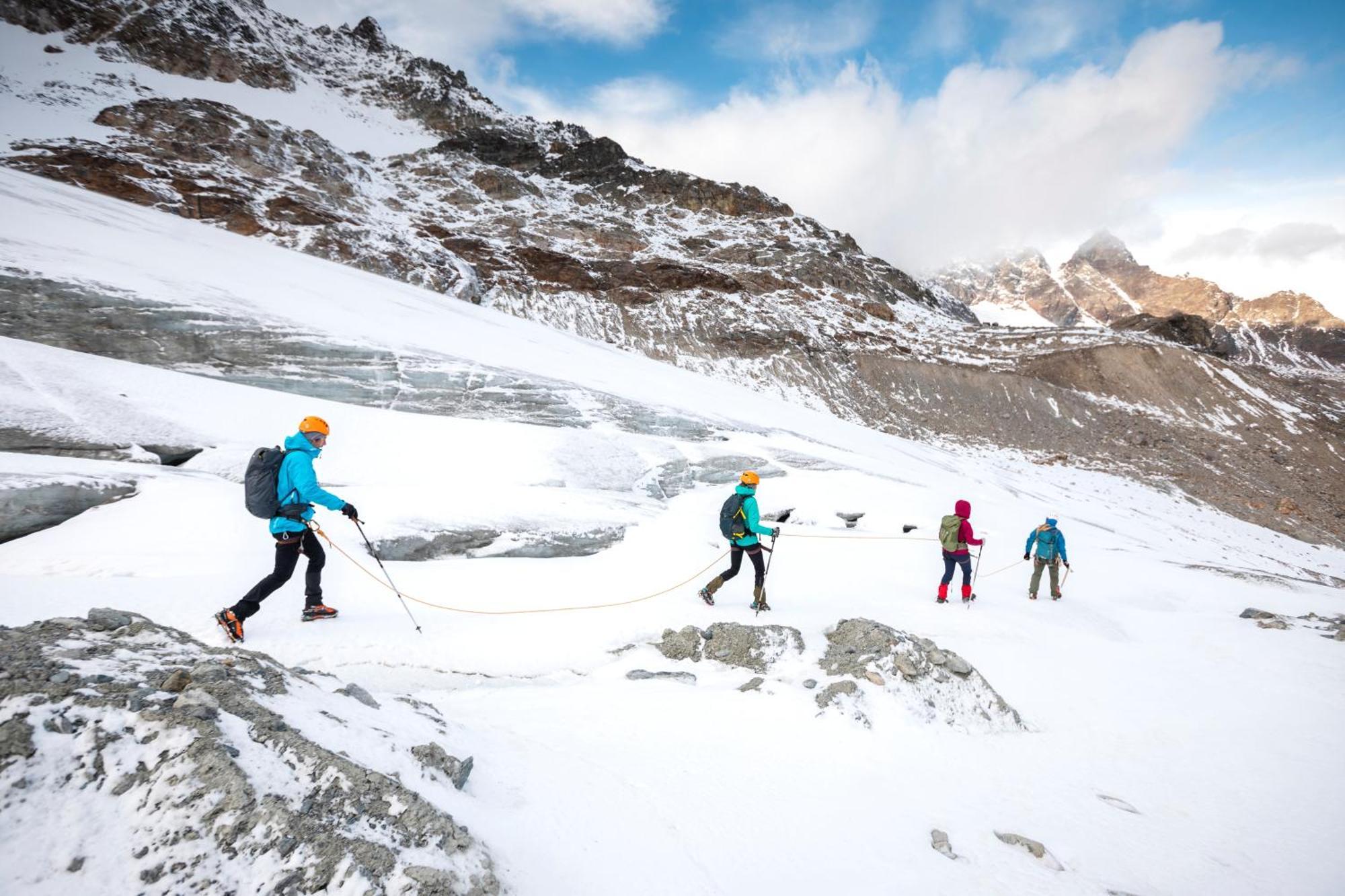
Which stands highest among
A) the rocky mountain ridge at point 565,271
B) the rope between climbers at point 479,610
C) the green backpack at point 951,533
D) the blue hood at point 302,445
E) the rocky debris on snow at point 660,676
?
the rocky mountain ridge at point 565,271

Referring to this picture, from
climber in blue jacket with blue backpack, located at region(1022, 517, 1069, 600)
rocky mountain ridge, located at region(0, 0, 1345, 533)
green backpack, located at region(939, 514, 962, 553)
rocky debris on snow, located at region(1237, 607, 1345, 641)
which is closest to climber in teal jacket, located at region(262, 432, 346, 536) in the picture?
rocky mountain ridge, located at region(0, 0, 1345, 533)

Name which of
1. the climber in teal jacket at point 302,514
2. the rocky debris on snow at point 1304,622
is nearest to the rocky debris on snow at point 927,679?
the climber in teal jacket at point 302,514

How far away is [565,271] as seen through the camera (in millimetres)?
65438

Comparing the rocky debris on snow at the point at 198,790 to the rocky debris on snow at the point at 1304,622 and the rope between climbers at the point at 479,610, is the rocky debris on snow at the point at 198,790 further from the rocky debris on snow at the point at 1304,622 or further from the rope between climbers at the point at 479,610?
the rocky debris on snow at the point at 1304,622

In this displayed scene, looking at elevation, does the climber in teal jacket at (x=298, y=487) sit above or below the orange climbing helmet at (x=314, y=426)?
below

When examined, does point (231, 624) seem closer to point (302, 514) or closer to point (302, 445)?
point (302, 514)

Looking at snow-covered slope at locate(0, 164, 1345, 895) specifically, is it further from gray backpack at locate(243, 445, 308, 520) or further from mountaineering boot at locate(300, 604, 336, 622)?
gray backpack at locate(243, 445, 308, 520)

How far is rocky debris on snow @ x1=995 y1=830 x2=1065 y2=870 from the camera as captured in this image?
3219mm

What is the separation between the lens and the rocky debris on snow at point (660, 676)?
16.7 feet

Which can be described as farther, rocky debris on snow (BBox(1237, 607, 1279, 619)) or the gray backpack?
rocky debris on snow (BBox(1237, 607, 1279, 619))

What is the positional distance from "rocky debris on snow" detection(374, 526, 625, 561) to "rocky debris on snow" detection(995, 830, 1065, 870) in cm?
648

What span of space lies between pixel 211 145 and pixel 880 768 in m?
91.6

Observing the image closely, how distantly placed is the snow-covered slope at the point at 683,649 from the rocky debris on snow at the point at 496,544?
8 cm

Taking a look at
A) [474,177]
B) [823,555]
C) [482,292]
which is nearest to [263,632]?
[823,555]
